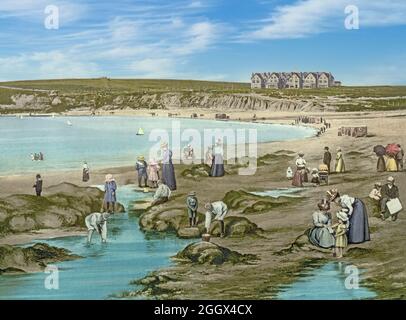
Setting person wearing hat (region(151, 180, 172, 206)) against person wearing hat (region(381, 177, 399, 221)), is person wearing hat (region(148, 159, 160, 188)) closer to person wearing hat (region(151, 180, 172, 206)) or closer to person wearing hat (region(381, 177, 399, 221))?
person wearing hat (region(151, 180, 172, 206))

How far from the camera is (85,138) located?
6.80 metres

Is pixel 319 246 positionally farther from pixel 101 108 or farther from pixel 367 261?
pixel 101 108

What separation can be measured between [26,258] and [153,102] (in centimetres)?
225

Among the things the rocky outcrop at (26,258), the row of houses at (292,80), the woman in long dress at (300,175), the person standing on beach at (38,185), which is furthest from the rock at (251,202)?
the person standing on beach at (38,185)

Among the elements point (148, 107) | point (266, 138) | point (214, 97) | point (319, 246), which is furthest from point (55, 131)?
point (319, 246)

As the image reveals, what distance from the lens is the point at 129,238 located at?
6.59m

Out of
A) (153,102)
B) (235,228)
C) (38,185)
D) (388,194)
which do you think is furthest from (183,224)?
(388,194)

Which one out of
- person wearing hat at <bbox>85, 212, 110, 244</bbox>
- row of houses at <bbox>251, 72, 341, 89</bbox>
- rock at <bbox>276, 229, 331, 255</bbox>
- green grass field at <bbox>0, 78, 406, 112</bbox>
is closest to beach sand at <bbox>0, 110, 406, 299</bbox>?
rock at <bbox>276, 229, 331, 255</bbox>

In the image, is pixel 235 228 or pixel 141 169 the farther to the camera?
pixel 141 169

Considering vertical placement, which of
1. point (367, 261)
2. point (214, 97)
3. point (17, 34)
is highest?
A: point (17, 34)

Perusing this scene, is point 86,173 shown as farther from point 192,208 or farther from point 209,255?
point 209,255

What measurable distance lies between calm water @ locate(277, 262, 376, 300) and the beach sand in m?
0.09
